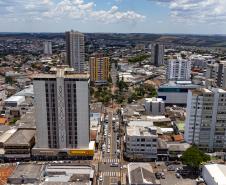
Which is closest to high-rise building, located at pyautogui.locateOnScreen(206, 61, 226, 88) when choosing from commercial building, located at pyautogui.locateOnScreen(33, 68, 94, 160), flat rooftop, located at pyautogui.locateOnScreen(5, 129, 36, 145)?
commercial building, located at pyautogui.locateOnScreen(33, 68, 94, 160)

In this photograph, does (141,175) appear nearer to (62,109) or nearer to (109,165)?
(109,165)

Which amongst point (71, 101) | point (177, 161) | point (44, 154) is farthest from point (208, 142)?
point (44, 154)

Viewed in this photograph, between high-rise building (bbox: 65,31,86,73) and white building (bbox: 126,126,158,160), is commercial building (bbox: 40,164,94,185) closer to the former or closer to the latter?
white building (bbox: 126,126,158,160)

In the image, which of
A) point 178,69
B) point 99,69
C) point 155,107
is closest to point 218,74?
point 178,69

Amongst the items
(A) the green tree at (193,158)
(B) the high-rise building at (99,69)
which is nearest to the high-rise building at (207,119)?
(A) the green tree at (193,158)

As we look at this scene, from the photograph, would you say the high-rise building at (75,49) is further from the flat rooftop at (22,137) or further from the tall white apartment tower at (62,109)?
the tall white apartment tower at (62,109)

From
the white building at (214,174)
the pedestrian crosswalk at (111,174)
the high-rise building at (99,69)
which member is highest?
the high-rise building at (99,69)
